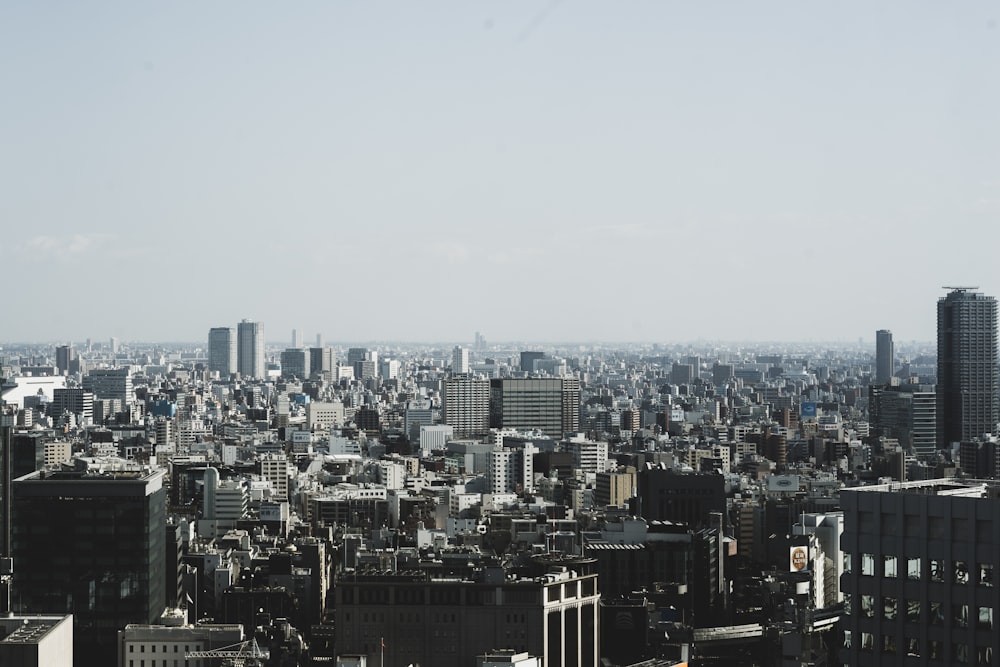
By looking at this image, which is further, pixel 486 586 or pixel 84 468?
pixel 84 468

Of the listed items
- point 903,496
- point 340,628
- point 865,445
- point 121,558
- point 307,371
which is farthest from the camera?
point 307,371

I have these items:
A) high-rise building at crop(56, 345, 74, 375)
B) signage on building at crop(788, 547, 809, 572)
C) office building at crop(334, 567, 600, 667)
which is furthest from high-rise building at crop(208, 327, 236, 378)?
office building at crop(334, 567, 600, 667)

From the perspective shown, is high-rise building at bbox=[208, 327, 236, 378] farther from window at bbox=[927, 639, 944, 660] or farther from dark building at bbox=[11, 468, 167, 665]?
window at bbox=[927, 639, 944, 660]

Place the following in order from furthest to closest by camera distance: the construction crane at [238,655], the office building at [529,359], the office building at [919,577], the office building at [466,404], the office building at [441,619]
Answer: the office building at [529,359] → the office building at [466,404] → the office building at [441,619] → the construction crane at [238,655] → the office building at [919,577]

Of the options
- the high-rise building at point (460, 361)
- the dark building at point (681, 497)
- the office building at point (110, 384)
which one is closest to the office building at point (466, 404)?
the office building at point (110, 384)

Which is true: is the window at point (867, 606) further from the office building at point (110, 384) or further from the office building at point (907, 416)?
the office building at point (110, 384)

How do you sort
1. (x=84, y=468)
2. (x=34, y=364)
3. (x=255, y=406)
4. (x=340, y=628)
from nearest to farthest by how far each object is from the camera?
1. (x=340, y=628)
2. (x=84, y=468)
3. (x=255, y=406)
4. (x=34, y=364)

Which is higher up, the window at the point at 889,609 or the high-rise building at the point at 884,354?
the high-rise building at the point at 884,354

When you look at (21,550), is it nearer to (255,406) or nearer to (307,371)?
(255,406)

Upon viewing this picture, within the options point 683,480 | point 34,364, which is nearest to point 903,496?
point 683,480
